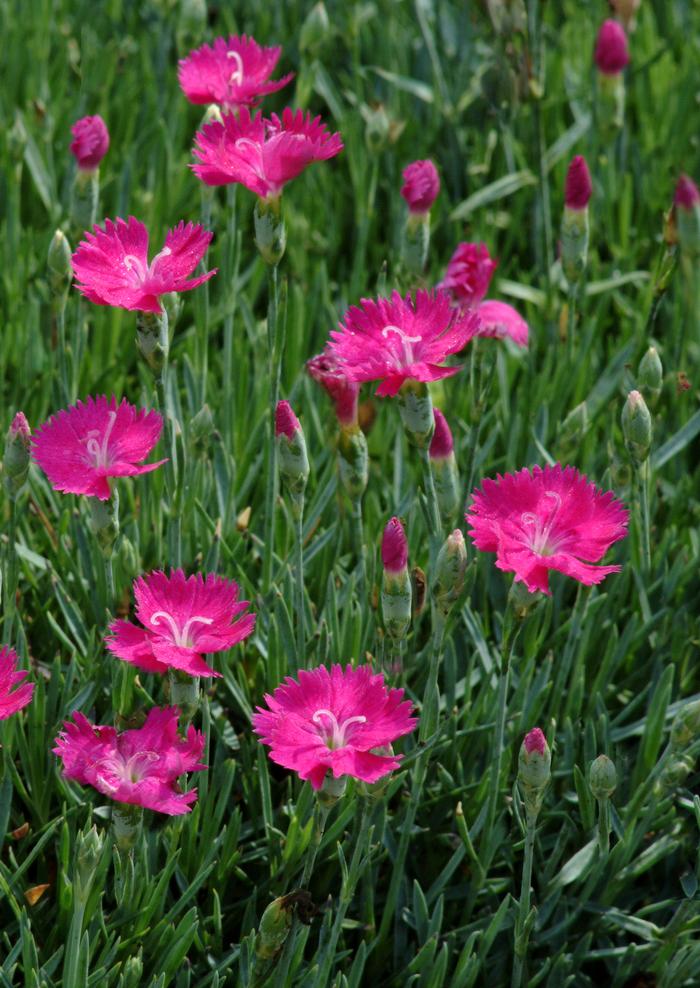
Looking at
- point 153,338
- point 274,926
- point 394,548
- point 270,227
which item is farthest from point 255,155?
point 274,926

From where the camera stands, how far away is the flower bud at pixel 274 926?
1151 millimetres

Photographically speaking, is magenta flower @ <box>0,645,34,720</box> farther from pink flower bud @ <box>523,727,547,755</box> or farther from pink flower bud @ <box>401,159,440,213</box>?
pink flower bud @ <box>401,159,440,213</box>

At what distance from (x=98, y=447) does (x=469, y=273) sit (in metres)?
0.66

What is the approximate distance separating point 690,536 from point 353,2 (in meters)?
1.61

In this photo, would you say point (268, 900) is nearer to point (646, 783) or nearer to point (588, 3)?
point (646, 783)

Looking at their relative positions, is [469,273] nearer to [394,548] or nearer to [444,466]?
[444,466]

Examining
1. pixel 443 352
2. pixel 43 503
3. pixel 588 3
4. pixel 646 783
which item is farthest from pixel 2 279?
pixel 588 3

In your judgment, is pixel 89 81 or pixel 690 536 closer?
pixel 690 536

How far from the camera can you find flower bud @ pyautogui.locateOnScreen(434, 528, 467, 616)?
127 centimetres

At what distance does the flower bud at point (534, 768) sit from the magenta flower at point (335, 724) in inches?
5.8

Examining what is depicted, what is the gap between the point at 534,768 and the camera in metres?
1.23

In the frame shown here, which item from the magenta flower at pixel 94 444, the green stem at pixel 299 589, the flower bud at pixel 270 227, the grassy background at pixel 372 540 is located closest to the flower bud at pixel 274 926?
the grassy background at pixel 372 540

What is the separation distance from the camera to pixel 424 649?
66.5 inches

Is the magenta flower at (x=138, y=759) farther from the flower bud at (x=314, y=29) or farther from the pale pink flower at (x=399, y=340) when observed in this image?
the flower bud at (x=314, y=29)
